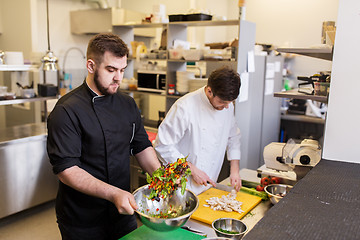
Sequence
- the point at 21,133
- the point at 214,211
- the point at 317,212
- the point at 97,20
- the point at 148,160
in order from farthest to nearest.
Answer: the point at 97,20
the point at 21,133
the point at 148,160
the point at 214,211
the point at 317,212

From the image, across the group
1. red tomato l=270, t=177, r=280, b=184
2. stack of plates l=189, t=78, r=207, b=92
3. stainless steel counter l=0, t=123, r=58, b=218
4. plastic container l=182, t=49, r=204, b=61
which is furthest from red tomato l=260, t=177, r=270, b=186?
stainless steel counter l=0, t=123, r=58, b=218

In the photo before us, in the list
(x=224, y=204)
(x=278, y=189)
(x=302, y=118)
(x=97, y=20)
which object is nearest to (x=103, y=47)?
(x=224, y=204)

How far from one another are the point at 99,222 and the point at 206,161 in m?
0.83

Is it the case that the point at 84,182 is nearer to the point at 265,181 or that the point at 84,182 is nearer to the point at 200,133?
the point at 200,133

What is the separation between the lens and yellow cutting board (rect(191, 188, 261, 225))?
1735 mm

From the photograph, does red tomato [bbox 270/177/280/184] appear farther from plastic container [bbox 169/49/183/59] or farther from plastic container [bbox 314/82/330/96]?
plastic container [bbox 169/49/183/59]

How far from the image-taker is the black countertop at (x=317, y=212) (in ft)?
2.96

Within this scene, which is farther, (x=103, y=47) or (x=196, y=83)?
(x=196, y=83)

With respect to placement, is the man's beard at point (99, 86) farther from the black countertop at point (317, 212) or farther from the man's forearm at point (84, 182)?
the black countertop at point (317, 212)

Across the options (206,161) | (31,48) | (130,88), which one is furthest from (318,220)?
(31,48)

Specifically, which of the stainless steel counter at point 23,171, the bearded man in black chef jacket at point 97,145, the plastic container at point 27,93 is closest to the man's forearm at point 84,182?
the bearded man in black chef jacket at point 97,145

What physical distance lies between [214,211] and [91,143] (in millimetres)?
726

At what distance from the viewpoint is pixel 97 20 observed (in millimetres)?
4977

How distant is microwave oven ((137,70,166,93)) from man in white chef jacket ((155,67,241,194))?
5.31 feet
